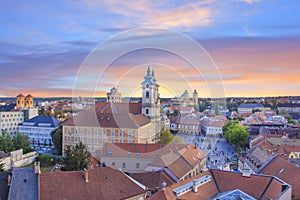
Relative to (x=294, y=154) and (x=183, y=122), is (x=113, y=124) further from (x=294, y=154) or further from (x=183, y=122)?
(x=294, y=154)

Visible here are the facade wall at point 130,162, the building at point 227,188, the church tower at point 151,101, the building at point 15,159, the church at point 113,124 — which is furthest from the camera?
the building at point 15,159

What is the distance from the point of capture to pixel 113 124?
38469 mm

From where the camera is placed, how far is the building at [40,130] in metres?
58.4

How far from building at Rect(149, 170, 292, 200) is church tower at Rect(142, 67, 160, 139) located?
9.67m

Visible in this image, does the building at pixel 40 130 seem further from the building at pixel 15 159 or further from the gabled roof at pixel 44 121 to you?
the building at pixel 15 159

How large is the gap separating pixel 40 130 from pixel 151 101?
34.1 meters

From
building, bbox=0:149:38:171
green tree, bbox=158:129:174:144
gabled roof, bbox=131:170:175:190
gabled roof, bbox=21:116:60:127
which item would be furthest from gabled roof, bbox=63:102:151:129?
gabled roof, bbox=21:116:60:127

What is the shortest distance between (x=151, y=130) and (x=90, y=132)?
8.99m

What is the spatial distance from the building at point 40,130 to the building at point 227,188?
152 feet

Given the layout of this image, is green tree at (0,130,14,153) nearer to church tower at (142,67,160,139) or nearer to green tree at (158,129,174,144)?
church tower at (142,67,160,139)

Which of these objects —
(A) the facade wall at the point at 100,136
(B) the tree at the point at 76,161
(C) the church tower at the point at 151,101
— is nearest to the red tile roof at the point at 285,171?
(C) the church tower at the point at 151,101

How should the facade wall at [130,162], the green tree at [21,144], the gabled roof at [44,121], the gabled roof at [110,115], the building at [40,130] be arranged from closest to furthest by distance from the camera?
the facade wall at [130,162], the gabled roof at [110,115], the green tree at [21,144], the building at [40,130], the gabled roof at [44,121]

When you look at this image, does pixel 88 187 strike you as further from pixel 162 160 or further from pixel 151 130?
pixel 151 130

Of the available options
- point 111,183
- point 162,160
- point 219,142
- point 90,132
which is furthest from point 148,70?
point 219,142
